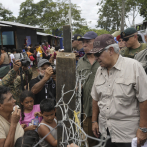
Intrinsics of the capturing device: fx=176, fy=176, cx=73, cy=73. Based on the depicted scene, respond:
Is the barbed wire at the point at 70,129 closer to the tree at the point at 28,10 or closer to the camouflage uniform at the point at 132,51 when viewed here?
the camouflage uniform at the point at 132,51

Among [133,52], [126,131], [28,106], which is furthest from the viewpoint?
[133,52]

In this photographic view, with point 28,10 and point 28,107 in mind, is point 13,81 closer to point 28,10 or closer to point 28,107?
point 28,107

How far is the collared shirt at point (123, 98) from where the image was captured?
1.69 m

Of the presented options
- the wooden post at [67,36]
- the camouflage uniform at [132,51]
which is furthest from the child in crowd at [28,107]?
the camouflage uniform at [132,51]

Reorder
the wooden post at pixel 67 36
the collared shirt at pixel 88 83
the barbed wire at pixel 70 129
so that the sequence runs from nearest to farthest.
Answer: the barbed wire at pixel 70 129, the wooden post at pixel 67 36, the collared shirt at pixel 88 83

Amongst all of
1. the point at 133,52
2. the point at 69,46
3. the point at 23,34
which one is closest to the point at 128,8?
the point at 23,34

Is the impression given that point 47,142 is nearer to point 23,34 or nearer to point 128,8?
point 23,34

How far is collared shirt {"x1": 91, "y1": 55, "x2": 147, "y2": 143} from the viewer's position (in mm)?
1690

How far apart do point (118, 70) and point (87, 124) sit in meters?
1.19

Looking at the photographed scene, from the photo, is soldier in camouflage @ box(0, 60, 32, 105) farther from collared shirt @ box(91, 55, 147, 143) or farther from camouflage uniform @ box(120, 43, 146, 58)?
camouflage uniform @ box(120, 43, 146, 58)

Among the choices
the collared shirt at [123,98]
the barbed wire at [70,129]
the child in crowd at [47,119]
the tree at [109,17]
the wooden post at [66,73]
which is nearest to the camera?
the barbed wire at [70,129]

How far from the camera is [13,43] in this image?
1529cm

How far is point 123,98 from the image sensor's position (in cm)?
172

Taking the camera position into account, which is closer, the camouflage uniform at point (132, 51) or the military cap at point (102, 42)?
the military cap at point (102, 42)
